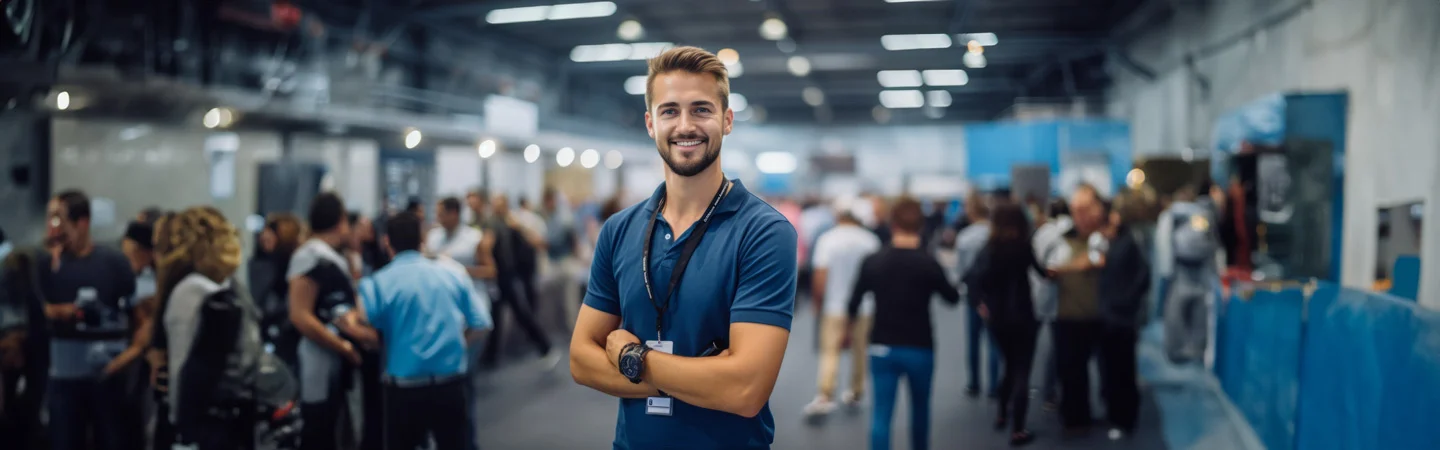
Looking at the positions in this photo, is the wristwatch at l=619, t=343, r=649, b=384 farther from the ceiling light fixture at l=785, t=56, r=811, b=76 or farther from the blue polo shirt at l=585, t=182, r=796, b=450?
the ceiling light fixture at l=785, t=56, r=811, b=76

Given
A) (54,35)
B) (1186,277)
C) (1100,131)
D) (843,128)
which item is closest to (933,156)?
(843,128)

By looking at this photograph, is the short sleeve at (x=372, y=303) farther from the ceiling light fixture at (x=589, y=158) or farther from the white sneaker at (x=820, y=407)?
the ceiling light fixture at (x=589, y=158)

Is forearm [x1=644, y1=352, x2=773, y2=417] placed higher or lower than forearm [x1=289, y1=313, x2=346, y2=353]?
higher

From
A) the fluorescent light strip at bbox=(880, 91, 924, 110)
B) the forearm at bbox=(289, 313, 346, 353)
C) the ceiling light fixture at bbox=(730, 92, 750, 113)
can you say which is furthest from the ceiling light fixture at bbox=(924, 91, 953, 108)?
the forearm at bbox=(289, 313, 346, 353)

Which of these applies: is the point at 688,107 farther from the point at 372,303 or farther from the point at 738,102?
the point at 738,102

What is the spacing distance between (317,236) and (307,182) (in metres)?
5.49

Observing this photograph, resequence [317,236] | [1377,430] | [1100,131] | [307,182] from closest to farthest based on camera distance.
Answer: [1377,430]
[317,236]
[307,182]
[1100,131]

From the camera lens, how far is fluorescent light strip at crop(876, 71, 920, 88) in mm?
20562

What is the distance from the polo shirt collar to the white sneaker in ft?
14.5

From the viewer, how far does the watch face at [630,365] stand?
5.56ft

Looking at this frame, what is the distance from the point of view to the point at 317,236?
14.1ft

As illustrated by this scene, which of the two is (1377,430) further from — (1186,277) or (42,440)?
(42,440)

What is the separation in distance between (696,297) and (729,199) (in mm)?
203

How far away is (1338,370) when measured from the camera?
3514mm
